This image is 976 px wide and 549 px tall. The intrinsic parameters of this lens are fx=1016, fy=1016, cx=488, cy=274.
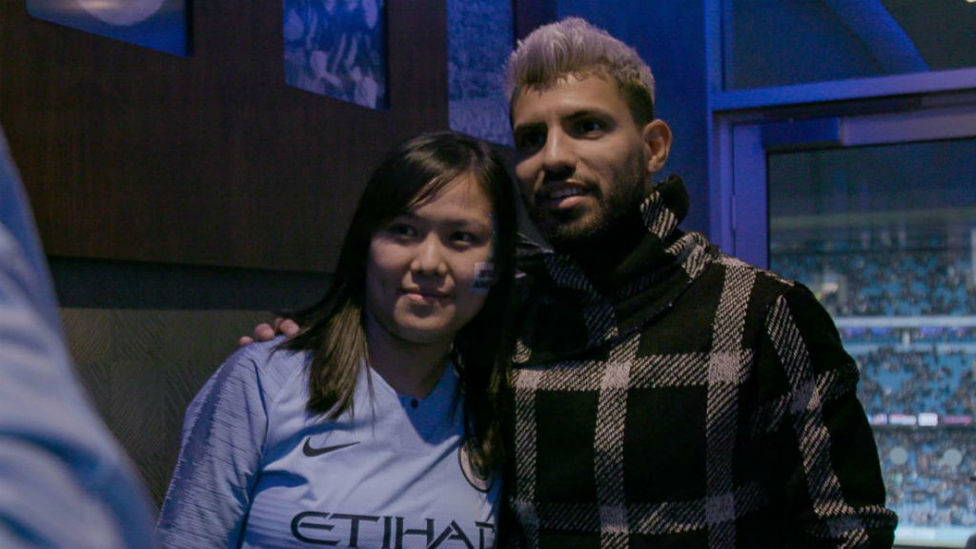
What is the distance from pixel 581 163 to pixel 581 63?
151 millimetres

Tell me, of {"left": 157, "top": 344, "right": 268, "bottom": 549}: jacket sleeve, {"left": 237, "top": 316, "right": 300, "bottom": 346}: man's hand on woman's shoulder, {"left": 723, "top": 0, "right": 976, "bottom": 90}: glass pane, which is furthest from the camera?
{"left": 723, "top": 0, "right": 976, "bottom": 90}: glass pane

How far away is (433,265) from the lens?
4.23 ft

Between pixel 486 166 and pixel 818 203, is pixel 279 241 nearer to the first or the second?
pixel 486 166

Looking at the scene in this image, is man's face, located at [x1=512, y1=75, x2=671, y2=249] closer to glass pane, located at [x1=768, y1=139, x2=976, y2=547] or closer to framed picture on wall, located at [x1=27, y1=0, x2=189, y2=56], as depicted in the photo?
framed picture on wall, located at [x1=27, y1=0, x2=189, y2=56]

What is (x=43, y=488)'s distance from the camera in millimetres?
248

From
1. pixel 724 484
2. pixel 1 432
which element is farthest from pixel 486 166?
pixel 1 432

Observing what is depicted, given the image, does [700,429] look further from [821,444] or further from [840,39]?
[840,39]

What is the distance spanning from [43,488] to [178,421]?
55.7 inches

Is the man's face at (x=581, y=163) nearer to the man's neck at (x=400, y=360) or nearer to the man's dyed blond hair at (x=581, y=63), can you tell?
the man's dyed blond hair at (x=581, y=63)

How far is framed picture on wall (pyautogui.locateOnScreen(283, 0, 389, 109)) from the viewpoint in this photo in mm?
1911

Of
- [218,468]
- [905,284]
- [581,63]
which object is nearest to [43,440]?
[218,468]

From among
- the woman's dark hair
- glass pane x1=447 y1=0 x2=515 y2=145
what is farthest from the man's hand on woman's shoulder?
glass pane x1=447 y1=0 x2=515 y2=145

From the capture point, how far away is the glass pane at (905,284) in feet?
10.7

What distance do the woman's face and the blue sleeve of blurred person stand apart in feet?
3.33
